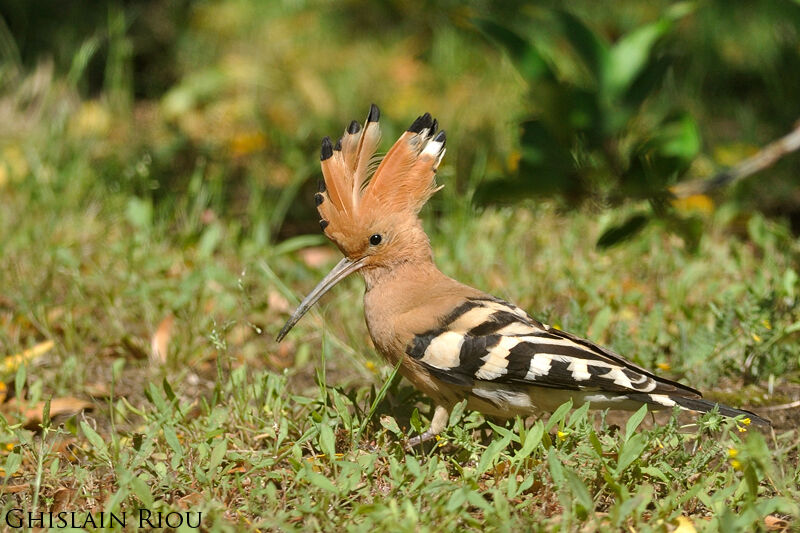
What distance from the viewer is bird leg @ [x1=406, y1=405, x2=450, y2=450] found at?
8.10ft

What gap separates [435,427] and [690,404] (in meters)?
0.65

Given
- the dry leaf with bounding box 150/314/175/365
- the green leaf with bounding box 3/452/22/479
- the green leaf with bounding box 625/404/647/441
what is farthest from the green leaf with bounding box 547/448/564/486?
the dry leaf with bounding box 150/314/175/365

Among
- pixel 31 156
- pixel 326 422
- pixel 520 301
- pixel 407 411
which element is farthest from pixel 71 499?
pixel 31 156

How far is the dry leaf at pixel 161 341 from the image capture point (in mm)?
3227

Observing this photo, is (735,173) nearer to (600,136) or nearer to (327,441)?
(600,136)

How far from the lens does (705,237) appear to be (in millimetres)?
3928

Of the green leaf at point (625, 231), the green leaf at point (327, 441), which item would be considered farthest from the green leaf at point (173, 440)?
the green leaf at point (625, 231)

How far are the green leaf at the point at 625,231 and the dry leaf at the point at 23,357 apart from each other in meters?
1.80

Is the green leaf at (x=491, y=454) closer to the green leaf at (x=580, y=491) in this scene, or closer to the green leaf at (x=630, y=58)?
the green leaf at (x=580, y=491)

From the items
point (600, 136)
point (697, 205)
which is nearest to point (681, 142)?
point (600, 136)

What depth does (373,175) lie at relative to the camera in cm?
271

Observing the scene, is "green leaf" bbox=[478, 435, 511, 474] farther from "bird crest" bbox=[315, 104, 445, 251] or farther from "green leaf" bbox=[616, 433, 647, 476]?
"bird crest" bbox=[315, 104, 445, 251]

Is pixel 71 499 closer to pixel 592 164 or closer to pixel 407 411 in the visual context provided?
pixel 407 411

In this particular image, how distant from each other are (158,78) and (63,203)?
190 centimetres
